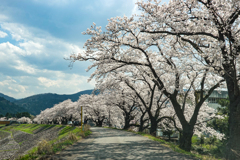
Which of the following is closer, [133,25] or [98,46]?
[133,25]

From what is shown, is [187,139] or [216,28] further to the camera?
[187,139]

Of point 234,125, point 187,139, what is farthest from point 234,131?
point 187,139

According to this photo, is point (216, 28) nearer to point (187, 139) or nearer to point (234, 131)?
point (234, 131)

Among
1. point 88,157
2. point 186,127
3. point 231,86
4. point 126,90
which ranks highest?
point 126,90

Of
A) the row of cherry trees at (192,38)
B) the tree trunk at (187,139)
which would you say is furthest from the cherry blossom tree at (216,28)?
the tree trunk at (187,139)

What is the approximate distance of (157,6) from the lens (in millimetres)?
9992

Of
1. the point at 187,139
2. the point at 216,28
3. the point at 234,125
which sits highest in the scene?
the point at 216,28

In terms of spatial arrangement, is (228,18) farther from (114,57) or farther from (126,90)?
(126,90)

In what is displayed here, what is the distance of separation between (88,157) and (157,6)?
8.69 metres

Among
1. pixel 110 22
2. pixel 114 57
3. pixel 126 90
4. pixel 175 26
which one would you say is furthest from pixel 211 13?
pixel 126 90

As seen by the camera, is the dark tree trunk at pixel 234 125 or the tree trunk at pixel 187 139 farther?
the tree trunk at pixel 187 139

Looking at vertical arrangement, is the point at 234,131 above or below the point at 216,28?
below

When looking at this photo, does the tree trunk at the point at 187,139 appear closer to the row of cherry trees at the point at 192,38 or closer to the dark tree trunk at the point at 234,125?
the row of cherry trees at the point at 192,38

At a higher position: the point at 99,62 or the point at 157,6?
the point at 157,6
